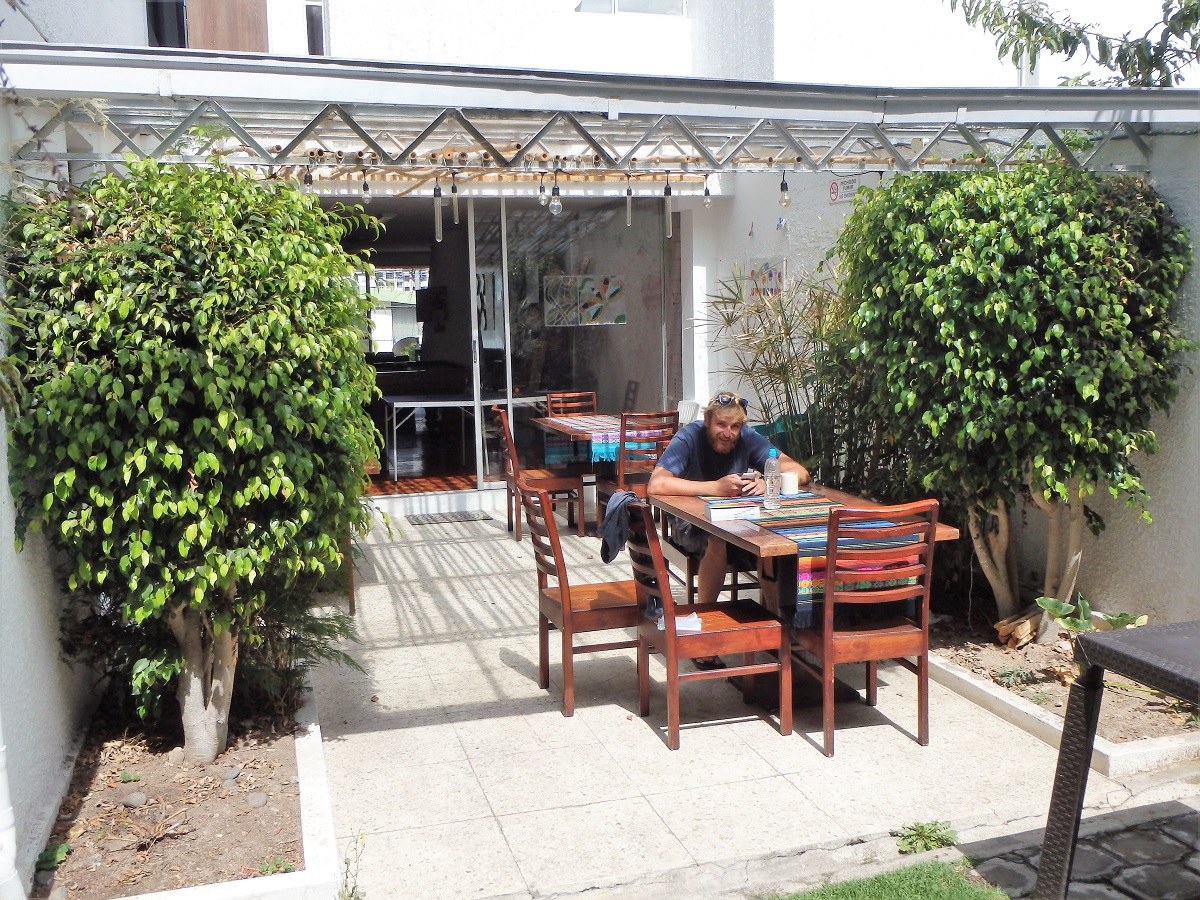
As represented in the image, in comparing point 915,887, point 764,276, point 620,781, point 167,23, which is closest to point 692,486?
point 620,781

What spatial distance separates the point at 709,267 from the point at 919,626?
6.33m

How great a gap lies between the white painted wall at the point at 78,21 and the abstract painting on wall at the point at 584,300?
4.07 m

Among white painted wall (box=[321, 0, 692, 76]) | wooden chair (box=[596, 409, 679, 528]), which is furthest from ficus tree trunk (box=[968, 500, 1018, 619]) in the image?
white painted wall (box=[321, 0, 692, 76])

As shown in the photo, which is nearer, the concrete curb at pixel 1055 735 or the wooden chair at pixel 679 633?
the concrete curb at pixel 1055 735

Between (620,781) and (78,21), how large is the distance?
5.31 metres

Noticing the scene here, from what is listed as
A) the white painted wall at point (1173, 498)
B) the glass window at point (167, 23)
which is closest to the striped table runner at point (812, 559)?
the white painted wall at point (1173, 498)

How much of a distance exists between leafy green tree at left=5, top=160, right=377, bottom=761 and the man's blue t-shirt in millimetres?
2050

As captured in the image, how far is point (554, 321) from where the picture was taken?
401 inches

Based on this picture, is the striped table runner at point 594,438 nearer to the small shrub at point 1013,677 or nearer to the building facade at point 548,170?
the building facade at point 548,170

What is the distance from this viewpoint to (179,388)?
3.39m

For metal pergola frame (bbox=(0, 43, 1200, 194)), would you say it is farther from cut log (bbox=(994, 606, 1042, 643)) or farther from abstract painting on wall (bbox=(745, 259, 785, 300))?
abstract painting on wall (bbox=(745, 259, 785, 300))

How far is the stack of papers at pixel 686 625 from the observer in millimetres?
4320

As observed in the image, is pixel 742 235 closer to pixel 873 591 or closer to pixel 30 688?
pixel 873 591

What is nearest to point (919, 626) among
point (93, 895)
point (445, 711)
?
point (445, 711)
